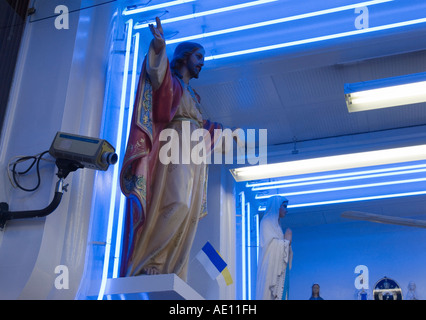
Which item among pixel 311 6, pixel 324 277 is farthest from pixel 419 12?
pixel 324 277

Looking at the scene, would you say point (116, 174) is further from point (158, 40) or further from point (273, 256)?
point (273, 256)

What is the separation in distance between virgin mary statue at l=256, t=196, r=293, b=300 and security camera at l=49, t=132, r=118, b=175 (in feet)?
8.47

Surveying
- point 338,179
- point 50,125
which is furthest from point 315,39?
point 338,179

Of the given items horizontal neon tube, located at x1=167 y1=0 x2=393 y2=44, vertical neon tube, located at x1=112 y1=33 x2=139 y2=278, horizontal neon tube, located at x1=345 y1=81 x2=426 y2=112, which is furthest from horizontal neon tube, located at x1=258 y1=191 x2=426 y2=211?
vertical neon tube, located at x1=112 y1=33 x2=139 y2=278

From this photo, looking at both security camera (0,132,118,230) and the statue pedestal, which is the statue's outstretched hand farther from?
the statue pedestal

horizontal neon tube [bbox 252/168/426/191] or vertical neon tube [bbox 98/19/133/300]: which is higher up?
horizontal neon tube [bbox 252/168/426/191]

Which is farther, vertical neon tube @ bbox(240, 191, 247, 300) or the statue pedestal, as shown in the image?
vertical neon tube @ bbox(240, 191, 247, 300)

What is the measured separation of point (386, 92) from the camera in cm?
389

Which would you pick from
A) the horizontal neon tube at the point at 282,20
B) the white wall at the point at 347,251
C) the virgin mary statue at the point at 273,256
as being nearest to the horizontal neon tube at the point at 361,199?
the white wall at the point at 347,251

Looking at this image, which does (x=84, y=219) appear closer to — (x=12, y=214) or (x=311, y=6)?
(x=12, y=214)

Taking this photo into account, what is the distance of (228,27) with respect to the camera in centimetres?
362

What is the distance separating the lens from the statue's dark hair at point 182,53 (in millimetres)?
3471

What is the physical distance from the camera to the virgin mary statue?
4.84 metres

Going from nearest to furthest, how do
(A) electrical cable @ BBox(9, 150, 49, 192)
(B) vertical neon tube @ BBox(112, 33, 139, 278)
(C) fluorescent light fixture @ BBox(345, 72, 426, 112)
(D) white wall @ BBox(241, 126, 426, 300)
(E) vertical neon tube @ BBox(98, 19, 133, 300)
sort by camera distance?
(A) electrical cable @ BBox(9, 150, 49, 192) → (E) vertical neon tube @ BBox(98, 19, 133, 300) → (B) vertical neon tube @ BBox(112, 33, 139, 278) → (C) fluorescent light fixture @ BBox(345, 72, 426, 112) → (D) white wall @ BBox(241, 126, 426, 300)
